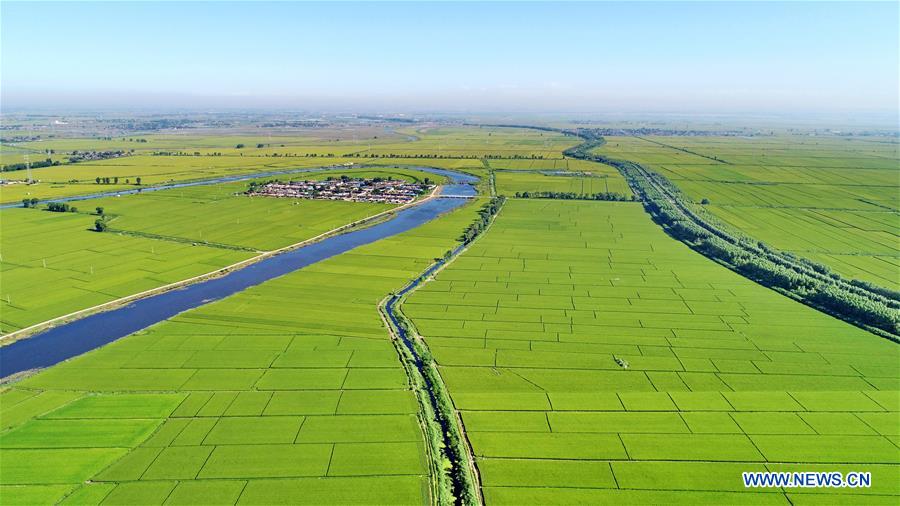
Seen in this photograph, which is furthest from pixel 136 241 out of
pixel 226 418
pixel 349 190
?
pixel 349 190

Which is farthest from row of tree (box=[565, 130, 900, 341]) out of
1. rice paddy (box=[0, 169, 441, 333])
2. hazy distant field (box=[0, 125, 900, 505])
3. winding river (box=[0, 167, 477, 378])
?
rice paddy (box=[0, 169, 441, 333])

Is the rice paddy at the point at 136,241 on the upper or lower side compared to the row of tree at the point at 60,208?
lower

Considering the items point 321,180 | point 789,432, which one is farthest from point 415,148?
point 789,432

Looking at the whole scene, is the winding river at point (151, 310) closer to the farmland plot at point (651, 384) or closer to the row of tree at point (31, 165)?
the farmland plot at point (651, 384)

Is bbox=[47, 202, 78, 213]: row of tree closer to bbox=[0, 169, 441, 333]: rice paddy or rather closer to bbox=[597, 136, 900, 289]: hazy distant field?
bbox=[0, 169, 441, 333]: rice paddy

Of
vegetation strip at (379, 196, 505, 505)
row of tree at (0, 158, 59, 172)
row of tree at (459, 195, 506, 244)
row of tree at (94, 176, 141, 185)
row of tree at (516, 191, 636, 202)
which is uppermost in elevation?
row of tree at (0, 158, 59, 172)

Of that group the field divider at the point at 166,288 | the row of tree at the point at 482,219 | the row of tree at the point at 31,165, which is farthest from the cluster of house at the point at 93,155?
the row of tree at the point at 482,219

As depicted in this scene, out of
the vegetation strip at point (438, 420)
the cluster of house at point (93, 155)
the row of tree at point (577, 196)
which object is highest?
the cluster of house at point (93, 155)
